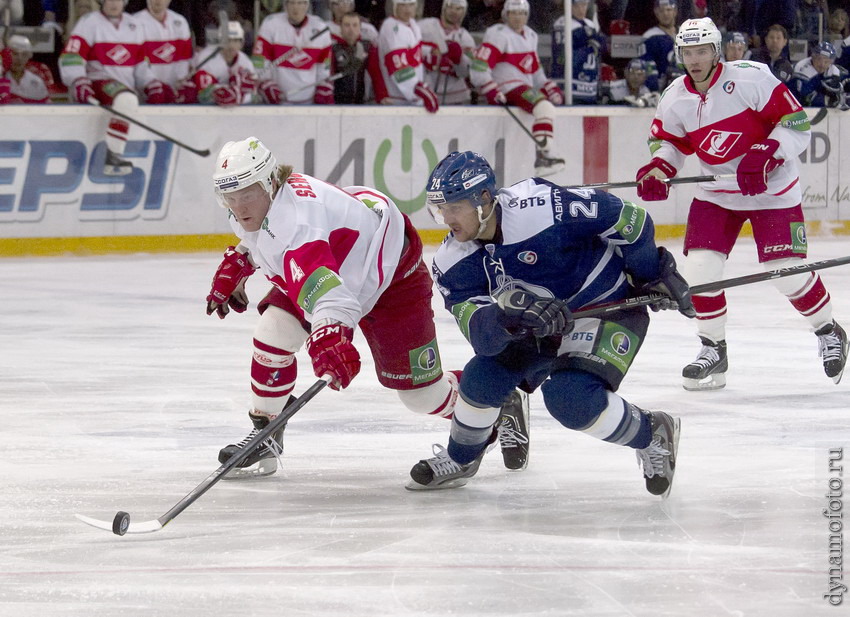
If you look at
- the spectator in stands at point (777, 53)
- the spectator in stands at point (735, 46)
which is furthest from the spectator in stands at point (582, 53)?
the spectator in stands at point (777, 53)

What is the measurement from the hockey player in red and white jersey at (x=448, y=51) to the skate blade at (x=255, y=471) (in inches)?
254

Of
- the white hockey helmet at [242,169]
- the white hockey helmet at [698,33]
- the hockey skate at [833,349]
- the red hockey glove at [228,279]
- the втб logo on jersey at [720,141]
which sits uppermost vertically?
the white hockey helmet at [242,169]

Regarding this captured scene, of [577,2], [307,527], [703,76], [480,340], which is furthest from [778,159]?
[577,2]

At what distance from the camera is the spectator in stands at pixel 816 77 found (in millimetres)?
10328

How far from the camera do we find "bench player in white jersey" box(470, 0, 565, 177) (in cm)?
935

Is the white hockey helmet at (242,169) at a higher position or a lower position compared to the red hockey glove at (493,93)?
higher

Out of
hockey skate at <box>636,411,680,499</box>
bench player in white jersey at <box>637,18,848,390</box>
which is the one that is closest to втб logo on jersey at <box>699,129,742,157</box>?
bench player in white jersey at <box>637,18,848,390</box>

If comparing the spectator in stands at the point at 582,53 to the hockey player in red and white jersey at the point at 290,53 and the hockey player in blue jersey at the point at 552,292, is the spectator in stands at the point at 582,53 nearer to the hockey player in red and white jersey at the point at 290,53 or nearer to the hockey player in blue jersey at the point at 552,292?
the hockey player in red and white jersey at the point at 290,53

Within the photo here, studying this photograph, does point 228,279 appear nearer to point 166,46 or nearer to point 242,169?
point 242,169

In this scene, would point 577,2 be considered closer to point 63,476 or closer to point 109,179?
point 109,179

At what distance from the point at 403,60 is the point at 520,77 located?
2.79 ft

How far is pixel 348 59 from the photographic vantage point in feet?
29.9

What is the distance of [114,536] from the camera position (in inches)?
114

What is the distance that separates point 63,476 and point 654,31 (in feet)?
25.3
